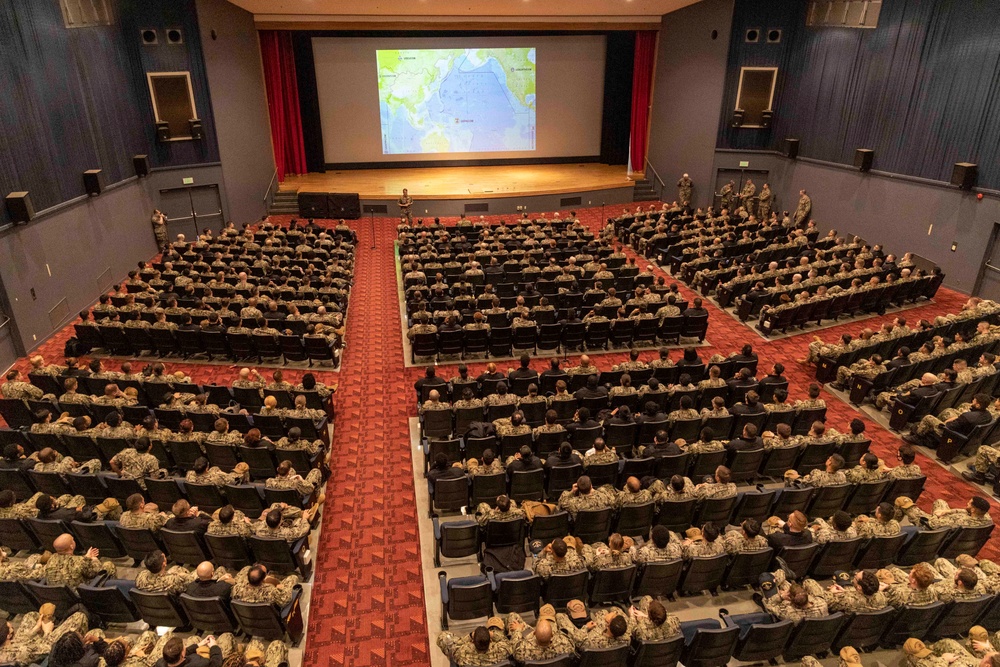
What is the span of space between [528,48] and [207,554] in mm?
23974

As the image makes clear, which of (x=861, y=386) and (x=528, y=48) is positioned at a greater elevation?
(x=528, y=48)

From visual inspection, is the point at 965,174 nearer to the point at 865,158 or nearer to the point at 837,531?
the point at 865,158

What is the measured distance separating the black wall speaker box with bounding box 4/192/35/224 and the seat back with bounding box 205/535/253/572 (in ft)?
31.7

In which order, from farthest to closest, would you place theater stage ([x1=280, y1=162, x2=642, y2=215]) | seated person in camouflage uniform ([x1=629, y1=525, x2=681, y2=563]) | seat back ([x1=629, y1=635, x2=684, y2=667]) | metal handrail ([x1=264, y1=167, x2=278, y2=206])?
metal handrail ([x1=264, y1=167, x2=278, y2=206]), theater stage ([x1=280, y1=162, x2=642, y2=215]), seated person in camouflage uniform ([x1=629, y1=525, x2=681, y2=563]), seat back ([x1=629, y1=635, x2=684, y2=667])

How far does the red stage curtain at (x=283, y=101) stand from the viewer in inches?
919

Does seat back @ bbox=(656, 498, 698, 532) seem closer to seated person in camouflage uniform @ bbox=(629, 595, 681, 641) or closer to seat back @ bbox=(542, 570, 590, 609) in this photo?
seat back @ bbox=(542, 570, 590, 609)

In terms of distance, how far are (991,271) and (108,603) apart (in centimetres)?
1820

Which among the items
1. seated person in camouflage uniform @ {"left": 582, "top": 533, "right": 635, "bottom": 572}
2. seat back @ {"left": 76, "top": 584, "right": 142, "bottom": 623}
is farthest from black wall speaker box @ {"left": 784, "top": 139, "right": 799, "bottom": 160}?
seat back @ {"left": 76, "top": 584, "right": 142, "bottom": 623}

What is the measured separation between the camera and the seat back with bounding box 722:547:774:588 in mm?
6000

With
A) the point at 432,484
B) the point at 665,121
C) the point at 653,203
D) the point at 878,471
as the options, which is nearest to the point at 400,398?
the point at 432,484

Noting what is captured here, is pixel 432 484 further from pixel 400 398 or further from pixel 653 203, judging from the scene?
pixel 653 203

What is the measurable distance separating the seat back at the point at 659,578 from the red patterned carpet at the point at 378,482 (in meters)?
2.23

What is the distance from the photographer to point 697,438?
28.0ft

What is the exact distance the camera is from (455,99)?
984 inches
